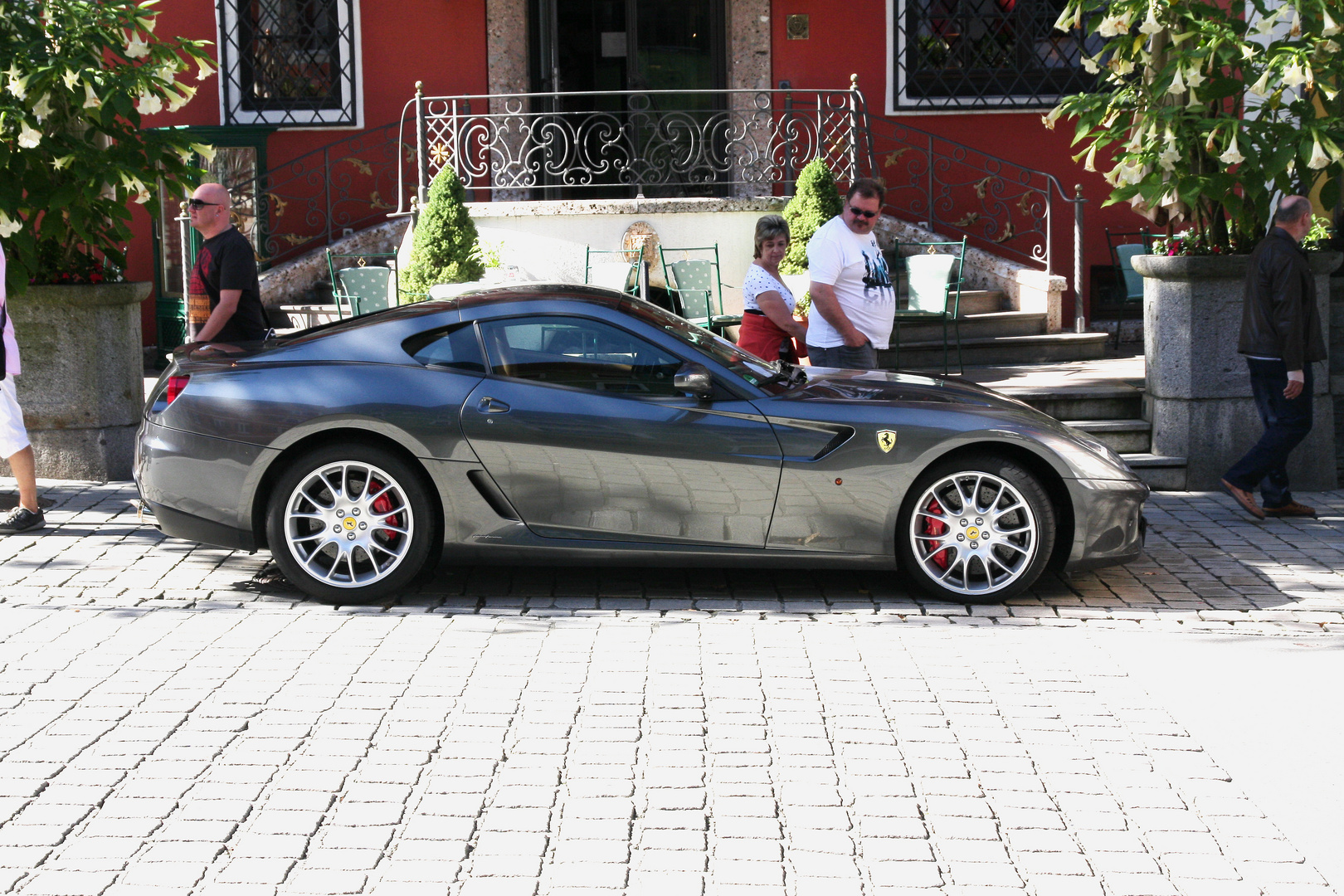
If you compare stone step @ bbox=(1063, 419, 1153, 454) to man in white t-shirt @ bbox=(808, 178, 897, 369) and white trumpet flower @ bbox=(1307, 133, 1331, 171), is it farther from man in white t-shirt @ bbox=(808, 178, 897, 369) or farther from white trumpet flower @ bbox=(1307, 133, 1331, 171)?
man in white t-shirt @ bbox=(808, 178, 897, 369)

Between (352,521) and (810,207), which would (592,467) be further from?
(810,207)

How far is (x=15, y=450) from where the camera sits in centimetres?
795

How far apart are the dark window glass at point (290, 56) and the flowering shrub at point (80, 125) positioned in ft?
21.3

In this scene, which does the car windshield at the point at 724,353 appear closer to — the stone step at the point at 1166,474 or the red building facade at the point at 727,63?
the stone step at the point at 1166,474

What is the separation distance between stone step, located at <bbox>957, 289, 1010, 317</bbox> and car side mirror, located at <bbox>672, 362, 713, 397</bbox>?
7126 millimetres

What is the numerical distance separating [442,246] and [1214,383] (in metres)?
6.69

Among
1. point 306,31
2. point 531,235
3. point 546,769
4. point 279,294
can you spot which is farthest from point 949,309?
point 546,769

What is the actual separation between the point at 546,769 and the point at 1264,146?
21.1ft

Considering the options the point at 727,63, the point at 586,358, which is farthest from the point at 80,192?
the point at 727,63

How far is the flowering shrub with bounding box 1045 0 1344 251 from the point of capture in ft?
27.9

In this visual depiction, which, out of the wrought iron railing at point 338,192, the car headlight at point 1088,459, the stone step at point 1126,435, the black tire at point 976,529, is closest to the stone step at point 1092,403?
the stone step at point 1126,435

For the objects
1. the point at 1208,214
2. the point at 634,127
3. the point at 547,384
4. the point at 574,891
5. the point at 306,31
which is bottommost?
the point at 574,891

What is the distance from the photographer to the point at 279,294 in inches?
561

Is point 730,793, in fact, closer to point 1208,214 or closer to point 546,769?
point 546,769
